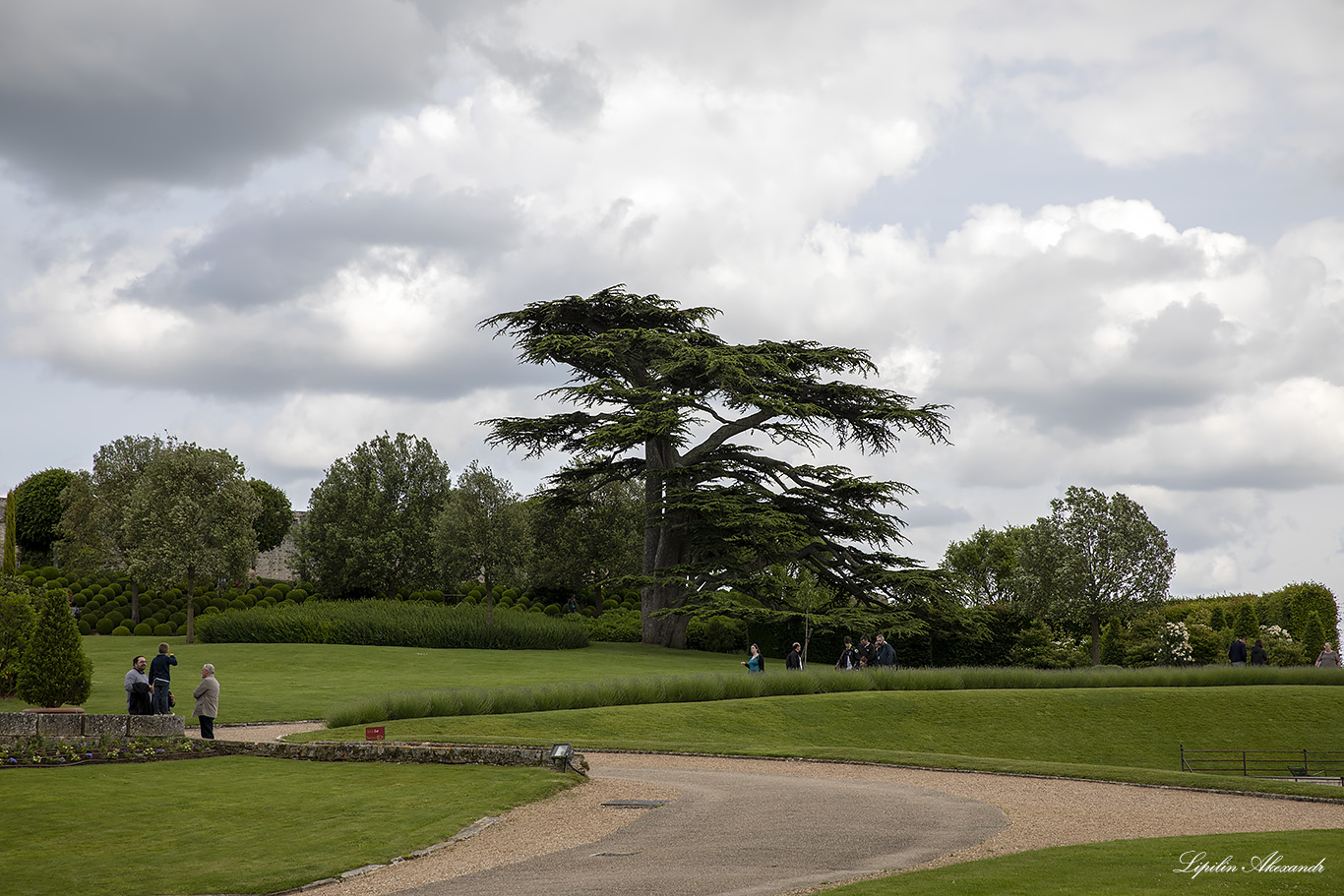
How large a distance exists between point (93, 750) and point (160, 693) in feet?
12.5

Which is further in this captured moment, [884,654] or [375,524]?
[375,524]

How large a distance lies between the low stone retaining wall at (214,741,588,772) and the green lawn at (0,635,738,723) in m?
5.80

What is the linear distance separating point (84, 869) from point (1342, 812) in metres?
14.4

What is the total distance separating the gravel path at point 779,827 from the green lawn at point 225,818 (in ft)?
2.07

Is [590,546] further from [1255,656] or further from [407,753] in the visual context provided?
[407,753]

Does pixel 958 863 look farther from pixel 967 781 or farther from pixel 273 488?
pixel 273 488

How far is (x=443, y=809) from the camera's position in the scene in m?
12.6

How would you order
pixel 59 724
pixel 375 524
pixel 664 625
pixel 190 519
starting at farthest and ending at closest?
pixel 375 524
pixel 664 625
pixel 190 519
pixel 59 724

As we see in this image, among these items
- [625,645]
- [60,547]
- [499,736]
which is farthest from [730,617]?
[60,547]

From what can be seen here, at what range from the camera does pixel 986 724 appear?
23828 mm

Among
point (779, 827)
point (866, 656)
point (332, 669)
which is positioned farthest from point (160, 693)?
point (866, 656)

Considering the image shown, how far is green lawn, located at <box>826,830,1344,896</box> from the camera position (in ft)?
26.7

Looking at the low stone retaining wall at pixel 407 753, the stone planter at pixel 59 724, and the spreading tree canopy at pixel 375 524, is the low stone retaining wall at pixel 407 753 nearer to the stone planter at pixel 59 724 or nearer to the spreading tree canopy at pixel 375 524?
the stone planter at pixel 59 724

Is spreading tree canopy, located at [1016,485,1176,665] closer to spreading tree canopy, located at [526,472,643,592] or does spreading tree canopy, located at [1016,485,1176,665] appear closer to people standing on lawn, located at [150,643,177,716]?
spreading tree canopy, located at [526,472,643,592]
